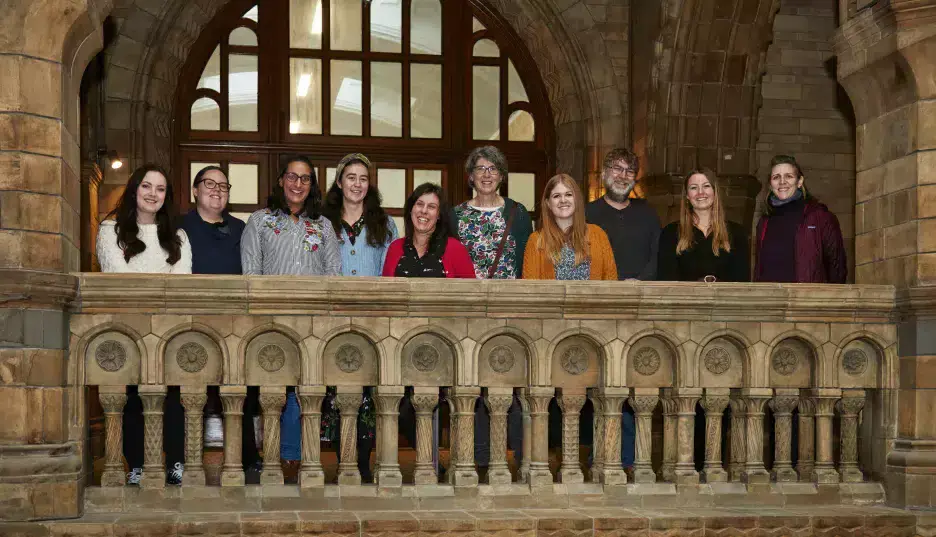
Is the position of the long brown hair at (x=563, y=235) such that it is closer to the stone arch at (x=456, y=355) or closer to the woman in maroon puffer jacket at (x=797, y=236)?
the stone arch at (x=456, y=355)

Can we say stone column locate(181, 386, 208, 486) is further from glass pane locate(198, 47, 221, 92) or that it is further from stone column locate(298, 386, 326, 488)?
glass pane locate(198, 47, 221, 92)

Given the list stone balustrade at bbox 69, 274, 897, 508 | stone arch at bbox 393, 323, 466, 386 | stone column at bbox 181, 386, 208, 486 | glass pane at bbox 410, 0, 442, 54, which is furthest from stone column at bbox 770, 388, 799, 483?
glass pane at bbox 410, 0, 442, 54

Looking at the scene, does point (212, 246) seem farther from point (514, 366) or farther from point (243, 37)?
point (243, 37)

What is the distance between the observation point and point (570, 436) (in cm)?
558

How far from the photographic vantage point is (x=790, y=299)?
570 cm

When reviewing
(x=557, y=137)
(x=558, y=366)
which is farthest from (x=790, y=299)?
(x=557, y=137)

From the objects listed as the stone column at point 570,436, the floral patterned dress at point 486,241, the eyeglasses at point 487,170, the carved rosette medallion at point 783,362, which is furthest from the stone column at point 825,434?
the eyeglasses at point 487,170

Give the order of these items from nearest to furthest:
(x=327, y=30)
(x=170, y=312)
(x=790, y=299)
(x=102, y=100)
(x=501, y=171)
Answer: (x=170, y=312)
(x=790, y=299)
(x=501, y=171)
(x=102, y=100)
(x=327, y=30)

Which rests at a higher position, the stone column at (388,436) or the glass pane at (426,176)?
the glass pane at (426,176)

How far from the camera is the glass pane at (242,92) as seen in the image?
456 inches

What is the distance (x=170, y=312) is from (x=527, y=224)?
1971 mm

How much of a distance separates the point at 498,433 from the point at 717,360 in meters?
1.05

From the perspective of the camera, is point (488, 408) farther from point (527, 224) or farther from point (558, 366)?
point (527, 224)

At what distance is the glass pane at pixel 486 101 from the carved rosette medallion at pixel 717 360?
6525 millimetres
